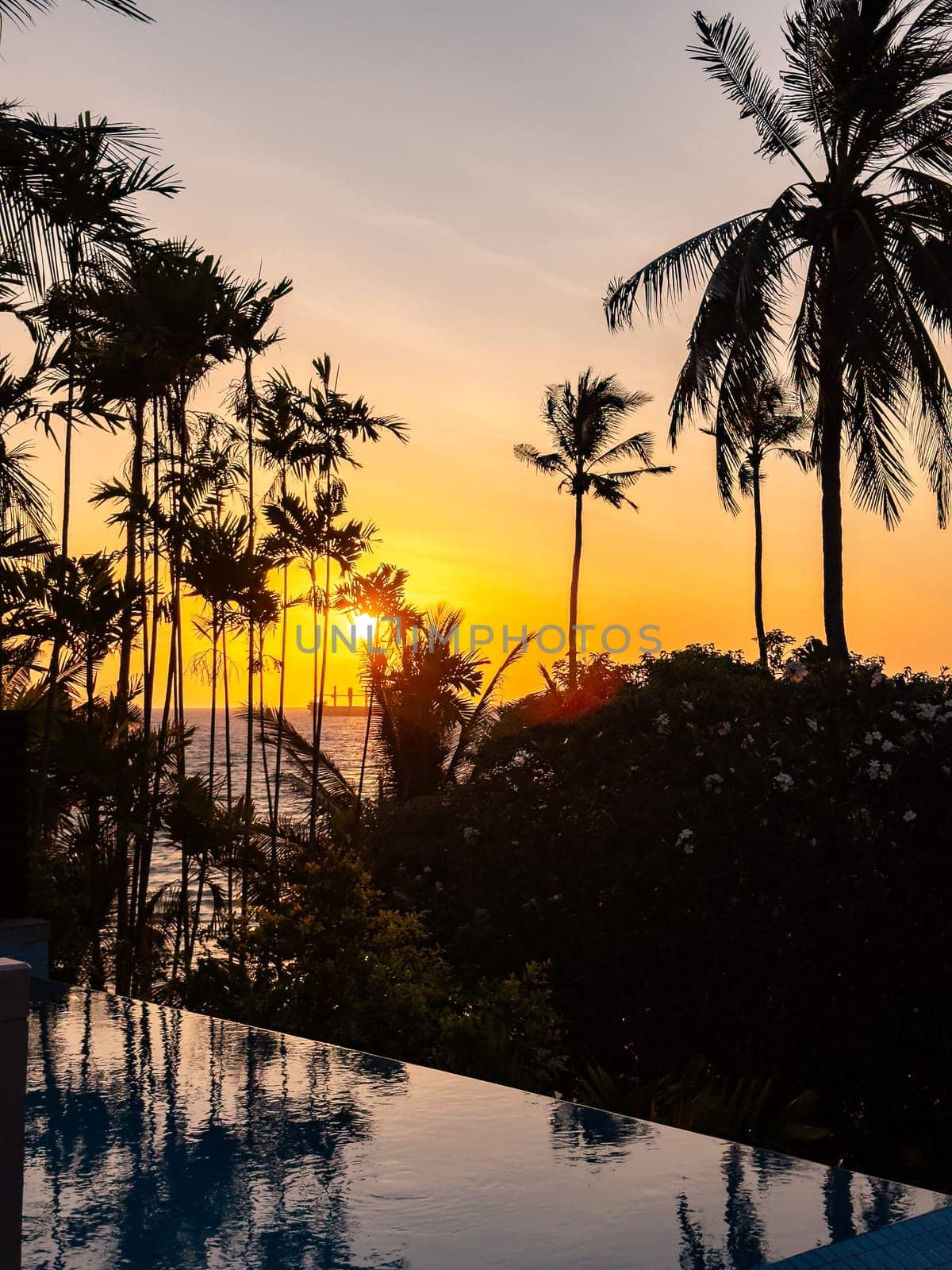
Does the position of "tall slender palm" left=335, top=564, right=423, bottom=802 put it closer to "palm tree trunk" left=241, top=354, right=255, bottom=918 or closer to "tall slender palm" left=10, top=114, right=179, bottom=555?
"palm tree trunk" left=241, top=354, right=255, bottom=918

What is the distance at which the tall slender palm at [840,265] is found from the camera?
13414 millimetres

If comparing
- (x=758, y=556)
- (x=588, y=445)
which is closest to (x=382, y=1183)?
(x=588, y=445)

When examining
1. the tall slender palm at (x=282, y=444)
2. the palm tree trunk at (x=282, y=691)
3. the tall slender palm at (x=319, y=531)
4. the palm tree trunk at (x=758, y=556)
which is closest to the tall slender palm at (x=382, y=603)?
the tall slender palm at (x=319, y=531)

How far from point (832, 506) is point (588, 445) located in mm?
25853

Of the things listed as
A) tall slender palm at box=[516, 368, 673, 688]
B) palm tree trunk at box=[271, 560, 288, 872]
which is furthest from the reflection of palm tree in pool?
tall slender palm at box=[516, 368, 673, 688]

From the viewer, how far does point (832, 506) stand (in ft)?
48.2

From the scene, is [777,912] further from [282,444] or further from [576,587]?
[576,587]

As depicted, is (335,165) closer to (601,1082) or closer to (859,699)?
(859,699)

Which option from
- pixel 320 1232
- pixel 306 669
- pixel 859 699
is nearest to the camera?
pixel 320 1232

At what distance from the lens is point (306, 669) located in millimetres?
18438

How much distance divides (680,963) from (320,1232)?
18.0 feet

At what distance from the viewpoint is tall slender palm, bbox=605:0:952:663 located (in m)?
13.4

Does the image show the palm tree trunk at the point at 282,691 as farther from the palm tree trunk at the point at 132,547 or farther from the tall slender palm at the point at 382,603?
the palm tree trunk at the point at 132,547

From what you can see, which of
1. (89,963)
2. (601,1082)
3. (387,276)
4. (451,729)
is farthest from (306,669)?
(601,1082)
